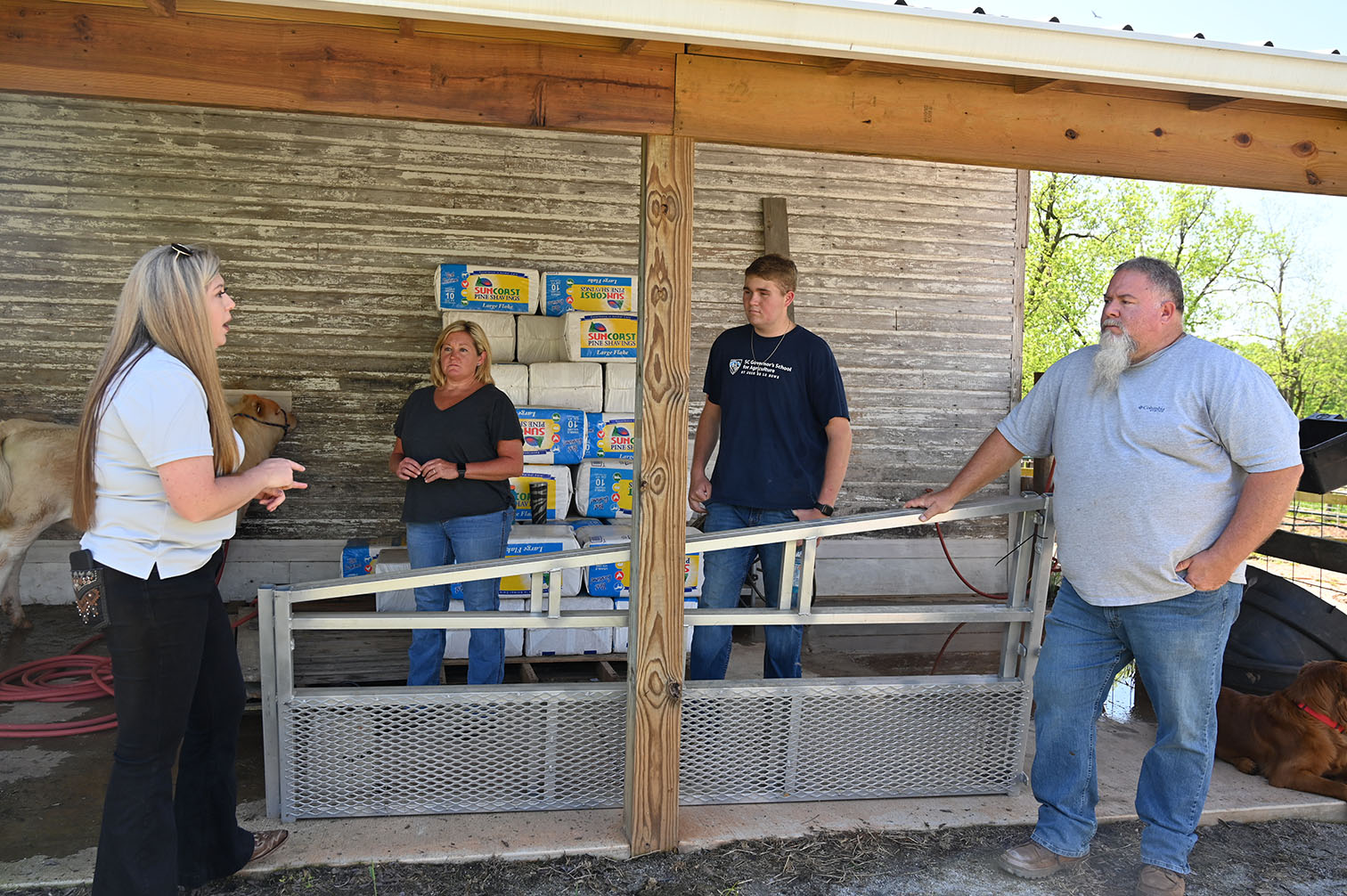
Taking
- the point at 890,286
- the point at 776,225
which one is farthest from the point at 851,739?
the point at 890,286

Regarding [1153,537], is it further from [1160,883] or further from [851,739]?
[851,739]

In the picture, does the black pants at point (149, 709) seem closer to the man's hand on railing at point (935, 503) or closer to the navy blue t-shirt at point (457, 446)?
the navy blue t-shirt at point (457, 446)

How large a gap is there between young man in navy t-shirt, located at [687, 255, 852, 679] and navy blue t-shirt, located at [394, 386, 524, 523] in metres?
Result: 0.99

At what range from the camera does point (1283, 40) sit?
9.21 feet

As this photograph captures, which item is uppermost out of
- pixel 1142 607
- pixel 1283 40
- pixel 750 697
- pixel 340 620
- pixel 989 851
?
pixel 1283 40

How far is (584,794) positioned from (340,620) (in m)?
1.06

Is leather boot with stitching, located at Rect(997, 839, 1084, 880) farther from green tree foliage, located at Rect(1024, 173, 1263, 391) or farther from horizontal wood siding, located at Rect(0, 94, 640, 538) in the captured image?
green tree foliage, located at Rect(1024, 173, 1263, 391)

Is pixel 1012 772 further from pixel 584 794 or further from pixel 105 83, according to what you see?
pixel 105 83

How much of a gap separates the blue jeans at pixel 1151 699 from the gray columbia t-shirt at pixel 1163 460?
0.30ft

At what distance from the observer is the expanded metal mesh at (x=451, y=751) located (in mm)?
3271

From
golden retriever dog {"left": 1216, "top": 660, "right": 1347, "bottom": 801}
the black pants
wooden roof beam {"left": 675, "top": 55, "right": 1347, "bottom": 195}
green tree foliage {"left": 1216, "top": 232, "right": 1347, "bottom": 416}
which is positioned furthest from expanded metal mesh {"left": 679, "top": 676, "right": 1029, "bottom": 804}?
green tree foliage {"left": 1216, "top": 232, "right": 1347, "bottom": 416}

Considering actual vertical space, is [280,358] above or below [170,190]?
below

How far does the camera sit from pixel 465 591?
4043mm

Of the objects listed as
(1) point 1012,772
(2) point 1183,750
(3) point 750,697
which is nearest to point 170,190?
(3) point 750,697
